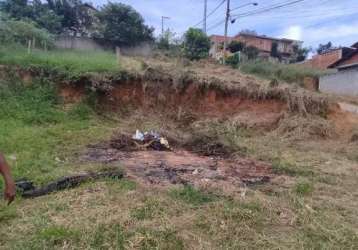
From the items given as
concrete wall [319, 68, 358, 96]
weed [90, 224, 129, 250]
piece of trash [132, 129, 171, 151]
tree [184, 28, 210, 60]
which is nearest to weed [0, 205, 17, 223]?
weed [90, 224, 129, 250]

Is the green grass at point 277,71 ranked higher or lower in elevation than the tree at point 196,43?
lower

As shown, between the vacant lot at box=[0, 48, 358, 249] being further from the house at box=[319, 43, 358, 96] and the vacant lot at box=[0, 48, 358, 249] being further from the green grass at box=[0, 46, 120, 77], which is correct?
the house at box=[319, 43, 358, 96]

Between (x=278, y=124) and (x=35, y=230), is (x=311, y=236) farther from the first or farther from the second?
(x=278, y=124)

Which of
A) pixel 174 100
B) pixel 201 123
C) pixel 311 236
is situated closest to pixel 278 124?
pixel 201 123

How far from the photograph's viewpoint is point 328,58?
26.9 meters

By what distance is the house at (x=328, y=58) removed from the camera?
79.8 ft

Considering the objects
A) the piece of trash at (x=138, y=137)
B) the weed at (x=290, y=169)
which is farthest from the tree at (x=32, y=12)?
the weed at (x=290, y=169)

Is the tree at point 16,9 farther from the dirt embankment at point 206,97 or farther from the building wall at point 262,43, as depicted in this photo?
the building wall at point 262,43

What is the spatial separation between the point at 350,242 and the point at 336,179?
244 cm

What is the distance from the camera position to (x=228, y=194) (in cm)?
438

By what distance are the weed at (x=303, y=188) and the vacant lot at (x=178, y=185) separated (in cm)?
2

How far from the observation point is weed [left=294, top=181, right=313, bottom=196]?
476cm

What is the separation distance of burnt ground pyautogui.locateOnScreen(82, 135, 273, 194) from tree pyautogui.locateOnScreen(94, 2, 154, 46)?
14.7 meters

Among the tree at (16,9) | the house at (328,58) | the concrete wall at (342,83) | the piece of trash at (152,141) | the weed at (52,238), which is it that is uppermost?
the tree at (16,9)
